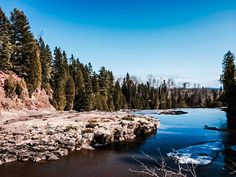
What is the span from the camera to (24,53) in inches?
2237

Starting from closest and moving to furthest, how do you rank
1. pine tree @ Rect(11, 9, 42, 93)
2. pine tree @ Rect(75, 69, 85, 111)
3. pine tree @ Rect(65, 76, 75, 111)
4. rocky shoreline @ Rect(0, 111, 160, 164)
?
1. rocky shoreline @ Rect(0, 111, 160, 164)
2. pine tree @ Rect(11, 9, 42, 93)
3. pine tree @ Rect(75, 69, 85, 111)
4. pine tree @ Rect(65, 76, 75, 111)

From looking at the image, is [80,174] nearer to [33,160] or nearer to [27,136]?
[33,160]

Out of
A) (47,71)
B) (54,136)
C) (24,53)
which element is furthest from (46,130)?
(47,71)

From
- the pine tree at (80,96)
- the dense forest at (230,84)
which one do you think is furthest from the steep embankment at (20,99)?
the dense forest at (230,84)

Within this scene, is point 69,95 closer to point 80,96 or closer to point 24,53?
point 80,96

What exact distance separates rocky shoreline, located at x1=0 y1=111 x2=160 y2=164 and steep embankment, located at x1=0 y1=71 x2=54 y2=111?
3.85 metres

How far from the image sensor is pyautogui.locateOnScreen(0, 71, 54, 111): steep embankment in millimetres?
46438

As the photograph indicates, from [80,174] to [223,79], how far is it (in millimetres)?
57793

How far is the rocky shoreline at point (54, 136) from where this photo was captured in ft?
95.5

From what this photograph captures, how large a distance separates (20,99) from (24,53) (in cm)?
1145

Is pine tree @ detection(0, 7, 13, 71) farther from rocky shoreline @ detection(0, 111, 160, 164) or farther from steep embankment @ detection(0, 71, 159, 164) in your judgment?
rocky shoreline @ detection(0, 111, 160, 164)

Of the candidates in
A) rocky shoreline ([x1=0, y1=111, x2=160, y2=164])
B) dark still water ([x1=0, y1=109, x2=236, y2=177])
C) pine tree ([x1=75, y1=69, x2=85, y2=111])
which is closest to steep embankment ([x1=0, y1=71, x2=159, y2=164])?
rocky shoreline ([x1=0, y1=111, x2=160, y2=164])

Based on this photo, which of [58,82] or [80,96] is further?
[80,96]

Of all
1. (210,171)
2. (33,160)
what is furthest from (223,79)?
(33,160)
